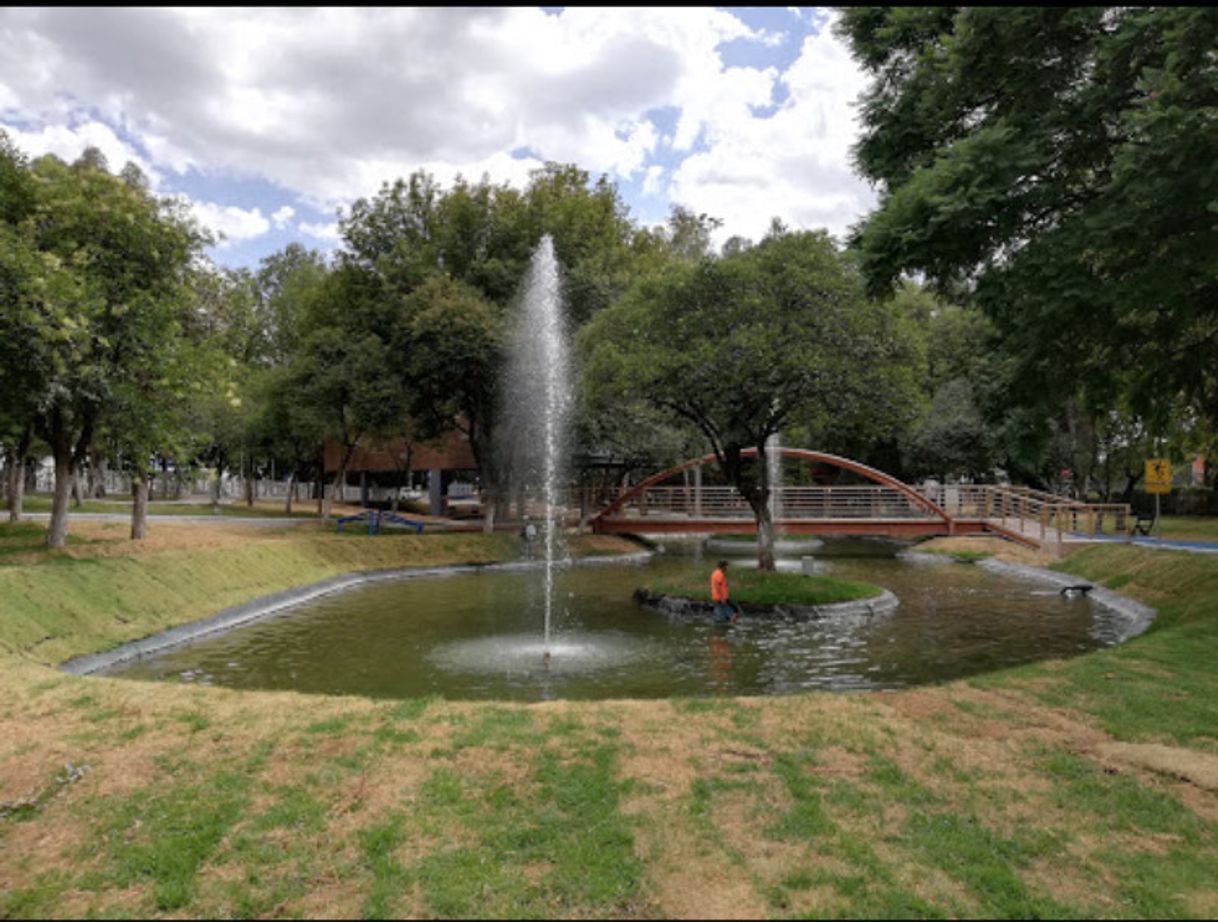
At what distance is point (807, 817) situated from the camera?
6637mm

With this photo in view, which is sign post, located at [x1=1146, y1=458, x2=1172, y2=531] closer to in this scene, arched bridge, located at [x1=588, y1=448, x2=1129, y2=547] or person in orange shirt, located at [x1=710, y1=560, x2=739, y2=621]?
arched bridge, located at [x1=588, y1=448, x2=1129, y2=547]

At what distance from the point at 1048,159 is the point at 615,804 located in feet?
34.8

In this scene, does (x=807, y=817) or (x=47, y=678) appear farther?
(x=47, y=678)

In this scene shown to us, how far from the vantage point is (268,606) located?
2164 cm

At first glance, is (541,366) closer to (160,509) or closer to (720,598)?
(720,598)

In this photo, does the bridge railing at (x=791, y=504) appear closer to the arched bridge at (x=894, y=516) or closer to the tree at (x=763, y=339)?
the arched bridge at (x=894, y=516)

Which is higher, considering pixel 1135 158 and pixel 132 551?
pixel 1135 158

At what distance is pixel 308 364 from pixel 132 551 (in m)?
15.9

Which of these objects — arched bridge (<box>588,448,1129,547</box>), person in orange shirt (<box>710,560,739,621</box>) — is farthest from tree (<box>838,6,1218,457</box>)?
arched bridge (<box>588,448,1129,547</box>)

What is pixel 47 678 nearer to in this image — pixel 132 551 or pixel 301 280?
pixel 132 551

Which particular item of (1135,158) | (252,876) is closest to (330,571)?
(252,876)

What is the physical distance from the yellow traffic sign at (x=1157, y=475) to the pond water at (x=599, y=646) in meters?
5.67

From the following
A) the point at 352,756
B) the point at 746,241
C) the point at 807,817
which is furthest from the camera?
the point at 746,241

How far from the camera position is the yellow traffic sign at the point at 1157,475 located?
26703 mm
